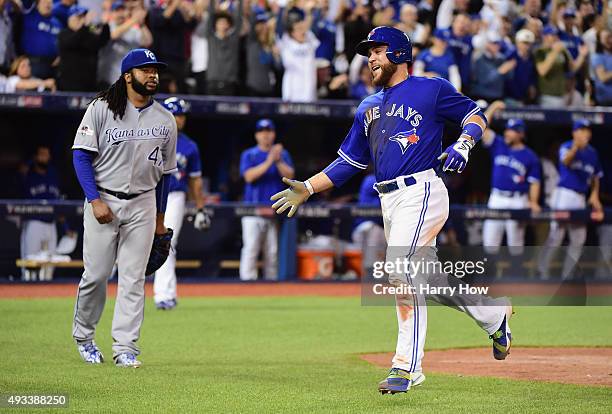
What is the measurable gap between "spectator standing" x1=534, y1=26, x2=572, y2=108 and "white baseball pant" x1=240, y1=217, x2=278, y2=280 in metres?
4.75

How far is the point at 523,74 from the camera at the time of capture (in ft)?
52.7

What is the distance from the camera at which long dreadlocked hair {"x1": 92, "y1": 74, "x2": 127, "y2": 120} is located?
7066 millimetres

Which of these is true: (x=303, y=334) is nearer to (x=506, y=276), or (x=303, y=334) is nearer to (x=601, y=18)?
(x=506, y=276)

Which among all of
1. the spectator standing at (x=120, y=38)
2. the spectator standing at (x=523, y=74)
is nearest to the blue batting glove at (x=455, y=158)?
the spectator standing at (x=120, y=38)

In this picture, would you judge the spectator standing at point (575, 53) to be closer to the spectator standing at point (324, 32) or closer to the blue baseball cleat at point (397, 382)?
the spectator standing at point (324, 32)

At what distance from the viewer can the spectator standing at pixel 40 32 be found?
13.8 m

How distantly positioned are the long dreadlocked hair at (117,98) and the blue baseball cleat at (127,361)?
62.7 inches

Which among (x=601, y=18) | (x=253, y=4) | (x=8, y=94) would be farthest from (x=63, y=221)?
(x=601, y=18)

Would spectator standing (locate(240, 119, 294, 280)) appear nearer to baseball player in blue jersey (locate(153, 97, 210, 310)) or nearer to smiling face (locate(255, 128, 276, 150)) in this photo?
smiling face (locate(255, 128, 276, 150))

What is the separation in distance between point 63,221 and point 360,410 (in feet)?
31.9

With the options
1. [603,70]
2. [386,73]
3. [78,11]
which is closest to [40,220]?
[78,11]

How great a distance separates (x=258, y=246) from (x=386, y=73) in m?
8.72

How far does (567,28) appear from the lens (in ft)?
55.5

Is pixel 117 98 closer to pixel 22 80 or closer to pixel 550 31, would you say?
pixel 22 80
